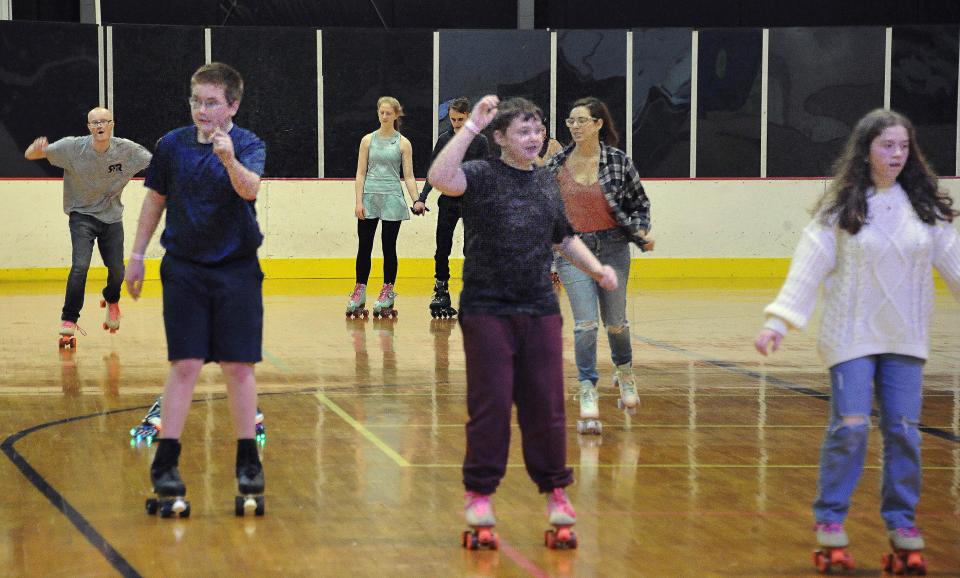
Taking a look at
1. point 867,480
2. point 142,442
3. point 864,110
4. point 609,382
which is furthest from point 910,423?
point 864,110

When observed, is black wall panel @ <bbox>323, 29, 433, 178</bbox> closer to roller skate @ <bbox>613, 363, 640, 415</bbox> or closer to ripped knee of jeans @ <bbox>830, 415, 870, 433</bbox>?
roller skate @ <bbox>613, 363, 640, 415</bbox>

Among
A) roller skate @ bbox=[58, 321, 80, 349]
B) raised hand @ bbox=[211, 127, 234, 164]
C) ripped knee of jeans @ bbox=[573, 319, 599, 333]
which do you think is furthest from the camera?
roller skate @ bbox=[58, 321, 80, 349]

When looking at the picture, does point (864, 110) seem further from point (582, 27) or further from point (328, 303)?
point (328, 303)

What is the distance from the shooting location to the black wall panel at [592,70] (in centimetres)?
1845

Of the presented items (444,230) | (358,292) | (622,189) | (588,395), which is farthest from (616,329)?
(358,292)

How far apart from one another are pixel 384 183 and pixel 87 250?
298 cm

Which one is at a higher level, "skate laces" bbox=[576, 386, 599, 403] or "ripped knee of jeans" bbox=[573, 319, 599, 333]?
"ripped knee of jeans" bbox=[573, 319, 599, 333]

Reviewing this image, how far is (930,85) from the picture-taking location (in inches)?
721

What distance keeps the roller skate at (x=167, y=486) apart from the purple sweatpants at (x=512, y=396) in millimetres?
1085

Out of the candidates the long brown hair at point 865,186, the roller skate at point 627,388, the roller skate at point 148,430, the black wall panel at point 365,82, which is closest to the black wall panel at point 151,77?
the black wall panel at point 365,82

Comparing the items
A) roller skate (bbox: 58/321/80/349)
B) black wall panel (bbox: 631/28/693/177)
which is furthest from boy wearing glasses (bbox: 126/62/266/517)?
black wall panel (bbox: 631/28/693/177)

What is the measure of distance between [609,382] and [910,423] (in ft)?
14.6

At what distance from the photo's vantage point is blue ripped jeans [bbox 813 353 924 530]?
4461mm

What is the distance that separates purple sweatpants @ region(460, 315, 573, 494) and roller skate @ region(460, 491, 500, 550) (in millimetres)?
44
